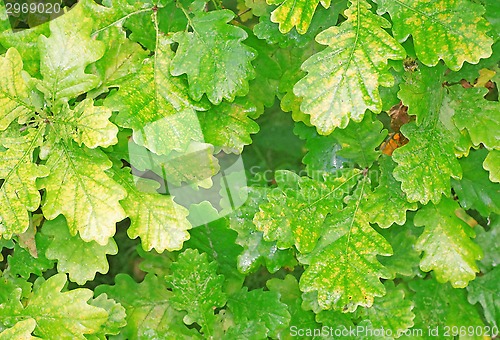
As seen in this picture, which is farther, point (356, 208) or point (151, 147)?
point (356, 208)

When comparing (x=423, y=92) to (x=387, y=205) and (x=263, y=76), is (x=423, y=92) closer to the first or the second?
(x=387, y=205)

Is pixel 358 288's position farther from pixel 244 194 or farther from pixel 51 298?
pixel 51 298

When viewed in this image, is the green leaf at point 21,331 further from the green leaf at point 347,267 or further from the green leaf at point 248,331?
the green leaf at point 347,267

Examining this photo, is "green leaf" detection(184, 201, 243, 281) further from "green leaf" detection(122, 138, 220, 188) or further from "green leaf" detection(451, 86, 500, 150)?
"green leaf" detection(451, 86, 500, 150)

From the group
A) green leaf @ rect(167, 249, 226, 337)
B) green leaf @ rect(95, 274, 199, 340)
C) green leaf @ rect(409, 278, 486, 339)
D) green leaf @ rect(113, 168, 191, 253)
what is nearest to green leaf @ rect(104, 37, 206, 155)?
green leaf @ rect(113, 168, 191, 253)

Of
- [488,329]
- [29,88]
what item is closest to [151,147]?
[29,88]

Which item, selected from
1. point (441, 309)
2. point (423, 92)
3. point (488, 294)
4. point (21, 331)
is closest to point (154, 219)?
point (21, 331)
